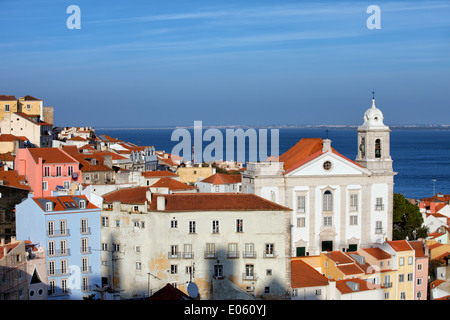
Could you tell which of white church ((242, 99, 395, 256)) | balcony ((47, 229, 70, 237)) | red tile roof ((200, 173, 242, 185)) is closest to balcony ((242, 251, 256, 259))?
balcony ((47, 229, 70, 237))

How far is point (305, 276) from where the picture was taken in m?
23.5

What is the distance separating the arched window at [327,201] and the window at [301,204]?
3.31 ft

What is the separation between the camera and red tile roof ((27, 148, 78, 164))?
32812 mm

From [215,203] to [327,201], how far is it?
884 centimetres

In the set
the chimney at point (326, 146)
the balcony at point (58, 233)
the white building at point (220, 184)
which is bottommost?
the balcony at point (58, 233)

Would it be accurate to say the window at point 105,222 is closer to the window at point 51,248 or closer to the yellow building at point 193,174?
the window at point 51,248

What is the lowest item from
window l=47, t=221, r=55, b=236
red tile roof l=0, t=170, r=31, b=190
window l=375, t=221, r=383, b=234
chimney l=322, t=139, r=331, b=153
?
window l=375, t=221, r=383, b=234

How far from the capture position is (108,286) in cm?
2331

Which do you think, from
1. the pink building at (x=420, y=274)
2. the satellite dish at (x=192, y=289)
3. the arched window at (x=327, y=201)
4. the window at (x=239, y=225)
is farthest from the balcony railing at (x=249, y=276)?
the arched window at (x=327, y=201)

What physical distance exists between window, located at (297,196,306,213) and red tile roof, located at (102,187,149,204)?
786cm

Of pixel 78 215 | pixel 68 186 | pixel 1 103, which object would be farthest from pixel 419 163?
pixel 78 215

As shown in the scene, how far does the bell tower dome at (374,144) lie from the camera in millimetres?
31266

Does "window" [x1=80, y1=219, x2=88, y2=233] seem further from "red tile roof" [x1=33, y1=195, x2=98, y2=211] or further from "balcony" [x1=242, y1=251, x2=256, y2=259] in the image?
"balcony" [x1=242, y1=251, x2=256, y2=259]

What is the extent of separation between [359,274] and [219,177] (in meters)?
15.5
